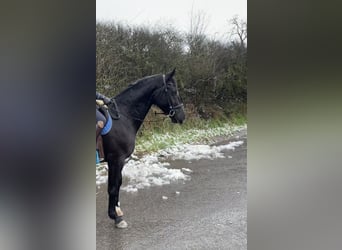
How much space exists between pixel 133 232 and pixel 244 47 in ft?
Answer: 4.24

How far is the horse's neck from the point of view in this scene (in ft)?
6.28

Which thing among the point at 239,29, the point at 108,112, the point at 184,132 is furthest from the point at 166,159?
the point at 239,29

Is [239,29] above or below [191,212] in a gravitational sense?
above

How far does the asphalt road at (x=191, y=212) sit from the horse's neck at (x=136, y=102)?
35cm

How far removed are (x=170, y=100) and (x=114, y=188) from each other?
609 mm

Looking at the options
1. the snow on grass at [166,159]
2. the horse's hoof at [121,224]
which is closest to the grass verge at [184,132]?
the snow on grass at [166,159]

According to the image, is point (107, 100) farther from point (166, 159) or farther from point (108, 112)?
point (166, 159)

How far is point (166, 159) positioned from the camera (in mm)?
1947

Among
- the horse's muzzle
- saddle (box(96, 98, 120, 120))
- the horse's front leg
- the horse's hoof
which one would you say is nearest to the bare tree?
the horse's muzzle
